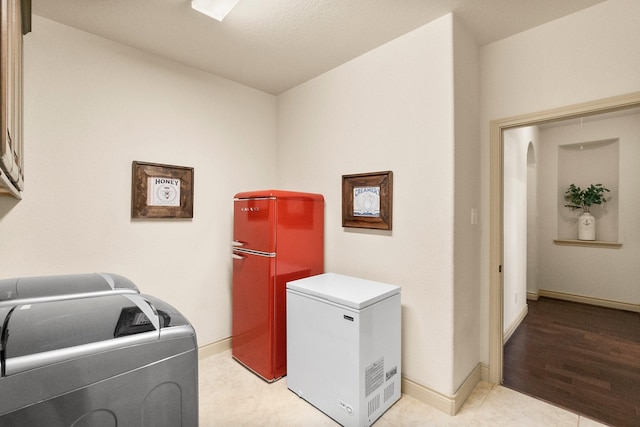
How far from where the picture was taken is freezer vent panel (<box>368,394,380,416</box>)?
1.90 meters

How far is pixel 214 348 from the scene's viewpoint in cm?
285

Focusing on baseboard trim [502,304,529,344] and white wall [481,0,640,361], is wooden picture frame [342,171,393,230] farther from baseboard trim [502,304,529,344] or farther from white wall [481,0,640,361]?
baseboard trim [502,304,529,344]

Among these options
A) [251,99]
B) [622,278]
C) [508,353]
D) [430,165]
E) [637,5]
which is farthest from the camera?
[622,278]

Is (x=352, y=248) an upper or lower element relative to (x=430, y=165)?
lower

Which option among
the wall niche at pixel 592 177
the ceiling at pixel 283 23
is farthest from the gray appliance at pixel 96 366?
the wall niche at pixel 592 177

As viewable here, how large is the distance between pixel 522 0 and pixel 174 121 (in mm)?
2651

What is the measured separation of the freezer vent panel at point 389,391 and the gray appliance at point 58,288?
1.66 metres

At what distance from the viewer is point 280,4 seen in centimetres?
189

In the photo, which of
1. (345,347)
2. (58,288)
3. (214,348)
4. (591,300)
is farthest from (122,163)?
(591,300)

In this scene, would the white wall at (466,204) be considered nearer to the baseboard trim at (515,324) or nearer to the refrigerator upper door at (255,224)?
the baseboard trim at (515,324)

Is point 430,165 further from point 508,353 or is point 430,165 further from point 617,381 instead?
point 617,381

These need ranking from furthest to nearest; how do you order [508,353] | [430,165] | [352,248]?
1. [508,353]
2. [352,248]
3. [430,165]

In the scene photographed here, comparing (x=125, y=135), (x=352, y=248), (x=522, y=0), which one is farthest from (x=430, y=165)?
(x=125, y=135)

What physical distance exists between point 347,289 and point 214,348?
5.16 feet
